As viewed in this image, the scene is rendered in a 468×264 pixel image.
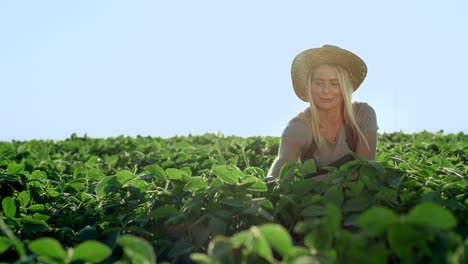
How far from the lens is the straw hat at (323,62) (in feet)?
14.6

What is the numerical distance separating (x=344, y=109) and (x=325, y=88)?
0.24 metres

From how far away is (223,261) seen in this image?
5.05ft

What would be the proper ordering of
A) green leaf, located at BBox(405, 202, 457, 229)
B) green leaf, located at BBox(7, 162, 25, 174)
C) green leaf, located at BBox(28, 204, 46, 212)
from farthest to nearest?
green leaf, located at BBox(7, 162, 25, 174), green leaf, located at BBox(28, 204, 46, 212), green leaf, located at BBox(405, 202, 457, 229)

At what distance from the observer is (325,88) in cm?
436

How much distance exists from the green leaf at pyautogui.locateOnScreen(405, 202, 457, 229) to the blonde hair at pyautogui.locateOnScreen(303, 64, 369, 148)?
9.69 ft

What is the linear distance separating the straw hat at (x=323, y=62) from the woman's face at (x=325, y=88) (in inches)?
3.1

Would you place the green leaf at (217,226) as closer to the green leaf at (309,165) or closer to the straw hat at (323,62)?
the green leaf at (309,165)

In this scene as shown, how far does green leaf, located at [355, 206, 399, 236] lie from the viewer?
1.42 meters

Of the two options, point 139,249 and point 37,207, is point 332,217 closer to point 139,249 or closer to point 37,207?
point 139,249

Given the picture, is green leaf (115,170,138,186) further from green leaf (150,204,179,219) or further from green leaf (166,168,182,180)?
green leaf (150,204,179,219)

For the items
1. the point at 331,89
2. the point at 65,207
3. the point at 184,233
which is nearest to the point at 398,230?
the point at 184,233

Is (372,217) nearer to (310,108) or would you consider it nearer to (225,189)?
(225,189)

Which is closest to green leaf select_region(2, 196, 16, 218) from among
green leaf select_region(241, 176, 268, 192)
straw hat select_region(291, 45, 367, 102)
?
green leaf select_region(241, 176, 268, 192)

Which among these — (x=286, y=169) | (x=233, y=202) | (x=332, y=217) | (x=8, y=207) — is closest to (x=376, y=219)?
(x=332, y=217)
